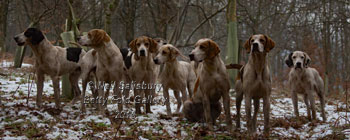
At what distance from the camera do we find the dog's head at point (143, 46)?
6016 millimetres

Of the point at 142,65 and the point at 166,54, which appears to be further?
the point at 142,65

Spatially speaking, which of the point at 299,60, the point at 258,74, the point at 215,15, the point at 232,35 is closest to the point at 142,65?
the point at 258,74

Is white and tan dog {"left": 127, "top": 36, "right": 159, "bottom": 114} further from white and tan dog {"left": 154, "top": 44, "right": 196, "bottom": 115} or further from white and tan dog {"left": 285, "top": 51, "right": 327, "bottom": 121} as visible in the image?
white and tan dog {"left": 285, "top": 51, "right": 327, "bottom": 121}

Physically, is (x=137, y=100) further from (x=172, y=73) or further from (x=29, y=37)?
(x=29, y=37)

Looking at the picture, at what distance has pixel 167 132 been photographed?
16.1 ft

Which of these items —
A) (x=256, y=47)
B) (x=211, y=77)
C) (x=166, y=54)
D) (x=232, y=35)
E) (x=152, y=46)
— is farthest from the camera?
(x=232, y=35)

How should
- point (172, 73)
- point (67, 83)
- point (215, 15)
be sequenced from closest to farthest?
point (172, 73)
point (67, 83)
point (215, 15)

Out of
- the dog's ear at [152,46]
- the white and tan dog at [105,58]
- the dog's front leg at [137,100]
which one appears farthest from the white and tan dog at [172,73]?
the white and tan dog at [105,58]

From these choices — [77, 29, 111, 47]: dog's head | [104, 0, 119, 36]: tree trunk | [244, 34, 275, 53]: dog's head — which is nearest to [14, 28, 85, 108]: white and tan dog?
[77, 29, 111, 47]: dog's head

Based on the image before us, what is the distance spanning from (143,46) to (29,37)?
96.8 inches

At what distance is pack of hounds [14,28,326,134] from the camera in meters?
4.88

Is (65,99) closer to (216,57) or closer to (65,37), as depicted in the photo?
(65,37)

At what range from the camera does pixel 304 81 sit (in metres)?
6.90

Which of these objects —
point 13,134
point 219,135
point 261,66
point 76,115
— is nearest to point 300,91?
point 261,66
